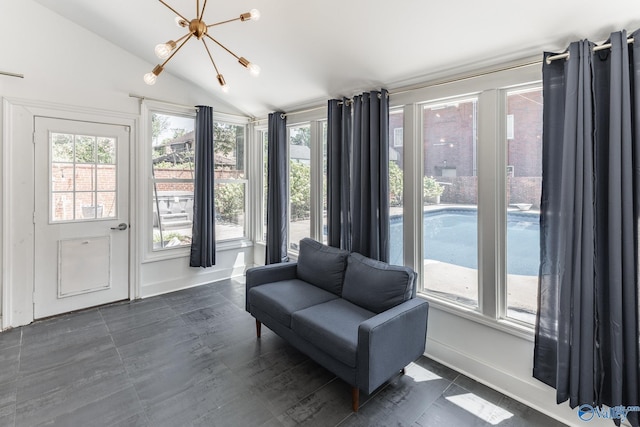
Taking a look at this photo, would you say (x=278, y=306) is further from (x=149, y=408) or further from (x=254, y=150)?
(x=254, y=150)

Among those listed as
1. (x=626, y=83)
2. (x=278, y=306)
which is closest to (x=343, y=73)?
(x=626, y=83)

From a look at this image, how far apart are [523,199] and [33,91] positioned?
4547 mm

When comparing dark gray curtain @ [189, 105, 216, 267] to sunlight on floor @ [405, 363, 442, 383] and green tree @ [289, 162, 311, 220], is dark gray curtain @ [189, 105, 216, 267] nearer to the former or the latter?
green tree @ [289, 162, 311, 220]

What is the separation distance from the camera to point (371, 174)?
Result: 2887 mm

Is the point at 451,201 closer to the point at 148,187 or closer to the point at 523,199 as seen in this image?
the point at 523,199

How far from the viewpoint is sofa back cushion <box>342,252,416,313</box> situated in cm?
234

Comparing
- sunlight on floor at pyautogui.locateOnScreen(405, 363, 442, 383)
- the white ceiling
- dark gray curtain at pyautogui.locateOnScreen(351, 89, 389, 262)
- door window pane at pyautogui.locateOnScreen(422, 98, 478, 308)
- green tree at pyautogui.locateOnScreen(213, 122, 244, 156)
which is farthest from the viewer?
green tree at pyautogui.locateOnScreen(213, 122, 244, 156)

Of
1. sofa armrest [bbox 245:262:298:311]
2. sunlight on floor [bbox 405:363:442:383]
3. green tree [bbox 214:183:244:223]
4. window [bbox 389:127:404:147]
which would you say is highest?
window [bbox 389:127:404:147]

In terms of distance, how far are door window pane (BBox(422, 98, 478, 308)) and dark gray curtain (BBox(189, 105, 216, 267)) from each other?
2.79 metres

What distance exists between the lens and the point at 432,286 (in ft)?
9.00

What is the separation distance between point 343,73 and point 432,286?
82.6 inches

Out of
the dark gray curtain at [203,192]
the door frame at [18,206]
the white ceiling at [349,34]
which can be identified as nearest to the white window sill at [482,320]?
the white ceiling at [349,34]

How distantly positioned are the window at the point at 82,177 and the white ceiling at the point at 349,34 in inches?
45.8

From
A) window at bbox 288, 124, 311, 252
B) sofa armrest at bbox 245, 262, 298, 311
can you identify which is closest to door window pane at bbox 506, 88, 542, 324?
sofa armrest at bbox 245, 262, 298, 311
